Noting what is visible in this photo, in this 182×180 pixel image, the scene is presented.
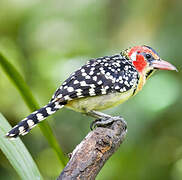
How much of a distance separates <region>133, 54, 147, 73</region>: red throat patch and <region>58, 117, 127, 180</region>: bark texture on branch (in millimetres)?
1187

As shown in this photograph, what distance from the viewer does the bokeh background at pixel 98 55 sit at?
4.52 metres

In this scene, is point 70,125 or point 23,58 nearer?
point 70,125

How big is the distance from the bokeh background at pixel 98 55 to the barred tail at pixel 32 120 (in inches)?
73.4

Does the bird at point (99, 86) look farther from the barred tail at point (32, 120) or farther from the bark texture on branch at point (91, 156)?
the bark texture on branch at point (91, 156)

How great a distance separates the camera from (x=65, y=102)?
2.84m

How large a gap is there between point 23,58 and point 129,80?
112 inches

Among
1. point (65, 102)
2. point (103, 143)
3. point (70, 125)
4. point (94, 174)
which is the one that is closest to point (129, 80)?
point (65, 102)

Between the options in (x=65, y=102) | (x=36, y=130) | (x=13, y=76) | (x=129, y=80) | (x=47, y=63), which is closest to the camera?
(x=13, y=76)

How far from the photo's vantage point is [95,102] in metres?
3.04

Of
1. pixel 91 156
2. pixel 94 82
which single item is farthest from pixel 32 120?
pixel 94 82

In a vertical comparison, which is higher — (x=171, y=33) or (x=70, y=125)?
(x=171, y=33)

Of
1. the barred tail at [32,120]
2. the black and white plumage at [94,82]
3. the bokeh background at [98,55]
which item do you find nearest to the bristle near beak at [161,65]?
the black and white plumage at [94,82]

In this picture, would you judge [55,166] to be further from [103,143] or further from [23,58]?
[103,143]

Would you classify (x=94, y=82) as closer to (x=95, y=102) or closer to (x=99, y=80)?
(x=99, y=80)
